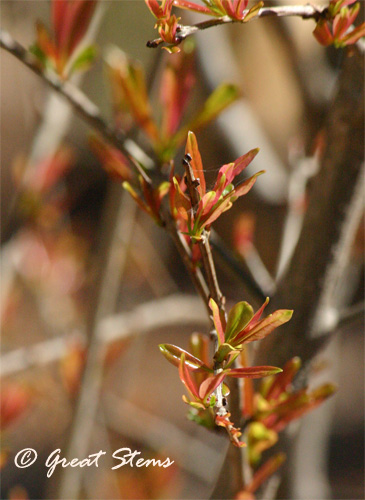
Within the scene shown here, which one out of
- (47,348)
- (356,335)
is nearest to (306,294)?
(47,348)

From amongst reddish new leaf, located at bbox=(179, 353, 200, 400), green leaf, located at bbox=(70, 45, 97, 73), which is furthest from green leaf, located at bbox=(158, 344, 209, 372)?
green leaf, located at bbox=(70, 45, 97, 73)

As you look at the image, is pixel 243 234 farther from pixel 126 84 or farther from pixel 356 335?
pixel 356 335

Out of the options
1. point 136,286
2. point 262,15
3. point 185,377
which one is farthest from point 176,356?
point 136,286

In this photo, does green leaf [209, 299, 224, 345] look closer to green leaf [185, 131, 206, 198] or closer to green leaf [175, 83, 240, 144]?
green leaf [185, 131, 206, 198]

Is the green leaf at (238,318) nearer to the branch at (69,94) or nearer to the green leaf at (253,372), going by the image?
the green leaf at (253,372)

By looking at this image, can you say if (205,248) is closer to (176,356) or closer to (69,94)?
(176,356)

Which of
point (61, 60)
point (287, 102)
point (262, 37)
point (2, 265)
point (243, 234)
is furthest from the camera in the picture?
point (287, 102)
